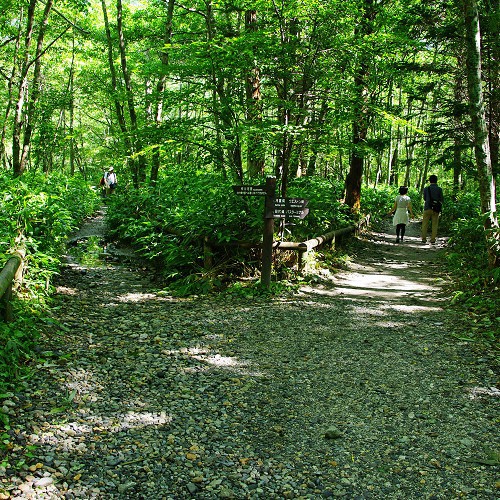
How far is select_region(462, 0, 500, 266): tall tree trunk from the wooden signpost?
3327 mm

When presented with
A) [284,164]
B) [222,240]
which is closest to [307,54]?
[284,164]

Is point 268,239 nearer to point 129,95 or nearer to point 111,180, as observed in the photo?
point 129,95

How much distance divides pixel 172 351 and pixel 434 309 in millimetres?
4271

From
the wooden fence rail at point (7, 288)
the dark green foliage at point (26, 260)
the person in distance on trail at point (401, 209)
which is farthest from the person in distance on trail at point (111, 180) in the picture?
the wooden fence rail at point (7, 288)

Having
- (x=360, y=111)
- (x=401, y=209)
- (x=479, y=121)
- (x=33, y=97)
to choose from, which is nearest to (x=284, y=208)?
(x=360, y=111)

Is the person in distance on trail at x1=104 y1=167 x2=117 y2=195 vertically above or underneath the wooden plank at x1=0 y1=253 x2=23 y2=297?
above

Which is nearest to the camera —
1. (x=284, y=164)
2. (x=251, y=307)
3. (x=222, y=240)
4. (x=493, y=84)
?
(x=251, y=307)

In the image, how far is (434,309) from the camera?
734 cm

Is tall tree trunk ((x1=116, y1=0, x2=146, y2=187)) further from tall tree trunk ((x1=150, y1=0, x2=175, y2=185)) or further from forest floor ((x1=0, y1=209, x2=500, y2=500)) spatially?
forest floor ((x1=0, y1=209, x2=500, y2=500))

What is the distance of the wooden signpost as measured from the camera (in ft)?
26.0

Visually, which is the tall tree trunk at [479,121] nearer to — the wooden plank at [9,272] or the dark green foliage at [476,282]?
the dark green foliage at [476,282]

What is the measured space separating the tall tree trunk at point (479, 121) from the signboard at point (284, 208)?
3237 millimetres

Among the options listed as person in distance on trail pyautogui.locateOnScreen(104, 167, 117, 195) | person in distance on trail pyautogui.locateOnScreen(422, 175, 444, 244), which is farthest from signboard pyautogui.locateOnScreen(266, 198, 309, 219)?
person in distance on trail pyautogui.locateOnScreen(104, 167, 117, 195)

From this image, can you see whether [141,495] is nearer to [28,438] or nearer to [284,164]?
[28,438]
